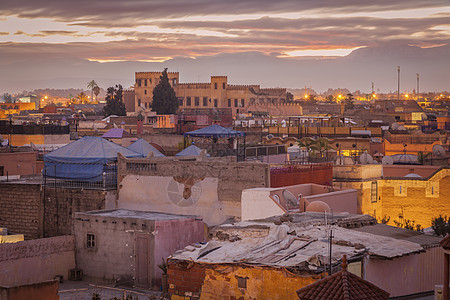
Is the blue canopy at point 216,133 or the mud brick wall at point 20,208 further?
the blue canopy at point 216,133

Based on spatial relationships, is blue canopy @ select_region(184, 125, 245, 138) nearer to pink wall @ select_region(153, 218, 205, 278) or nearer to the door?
pink wall @ select_region(153, 218, 205, 278)

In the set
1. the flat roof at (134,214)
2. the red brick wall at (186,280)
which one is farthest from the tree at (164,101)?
the red brick wall at (186,280)

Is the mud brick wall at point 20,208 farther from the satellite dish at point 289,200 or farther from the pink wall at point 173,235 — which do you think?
the satellite dish at point 289,200

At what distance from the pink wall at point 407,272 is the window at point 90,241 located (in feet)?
40.5

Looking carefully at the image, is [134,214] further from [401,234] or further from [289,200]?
[401,234]

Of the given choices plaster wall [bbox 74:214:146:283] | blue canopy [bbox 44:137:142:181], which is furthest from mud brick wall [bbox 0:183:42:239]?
plaster wall [bbox 74:214:146:283]

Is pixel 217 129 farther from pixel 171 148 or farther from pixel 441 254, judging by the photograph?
pixel 441 254

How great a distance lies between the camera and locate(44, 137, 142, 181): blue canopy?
29.0m

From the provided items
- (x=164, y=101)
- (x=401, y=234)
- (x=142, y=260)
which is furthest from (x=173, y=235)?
(x=164, y=101)

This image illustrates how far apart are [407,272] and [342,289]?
17.5 ft

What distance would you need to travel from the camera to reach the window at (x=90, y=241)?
80.4ft

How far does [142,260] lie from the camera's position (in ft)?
76.1

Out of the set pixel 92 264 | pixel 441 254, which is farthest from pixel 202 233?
pixel 441 254

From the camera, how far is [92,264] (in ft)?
80.4
